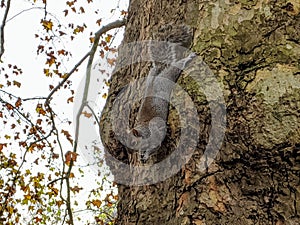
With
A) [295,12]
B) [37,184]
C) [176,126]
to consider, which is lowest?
[176,126]

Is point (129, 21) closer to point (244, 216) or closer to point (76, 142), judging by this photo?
point (244, 216)

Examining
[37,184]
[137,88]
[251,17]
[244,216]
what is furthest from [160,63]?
[37,184]

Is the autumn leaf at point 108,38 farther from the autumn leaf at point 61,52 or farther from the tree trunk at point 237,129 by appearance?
the tree trunk at point 237,129

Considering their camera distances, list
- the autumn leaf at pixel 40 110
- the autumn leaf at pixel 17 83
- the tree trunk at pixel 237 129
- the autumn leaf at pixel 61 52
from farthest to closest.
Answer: the autumn leaf at pixel 17 83
the autumn leaf at pixel 61 52
the autumn leaf at pixel 40 110
the tree trunk at pixel 237 129

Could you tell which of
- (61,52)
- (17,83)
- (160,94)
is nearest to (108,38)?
(61,52)

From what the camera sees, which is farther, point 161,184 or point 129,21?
point 129,21

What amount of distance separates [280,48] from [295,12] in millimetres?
77

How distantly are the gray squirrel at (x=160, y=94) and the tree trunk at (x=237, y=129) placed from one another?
0.04 feet

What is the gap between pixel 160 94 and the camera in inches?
23.9

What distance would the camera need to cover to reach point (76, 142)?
238 centimetres

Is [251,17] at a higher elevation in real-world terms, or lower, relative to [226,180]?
higher

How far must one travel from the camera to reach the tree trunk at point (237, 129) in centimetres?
52

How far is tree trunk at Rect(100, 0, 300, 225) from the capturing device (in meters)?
0.52

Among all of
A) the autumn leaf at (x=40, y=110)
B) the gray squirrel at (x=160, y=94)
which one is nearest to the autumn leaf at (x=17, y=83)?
the autumn leaf at (x=40, y=110)
